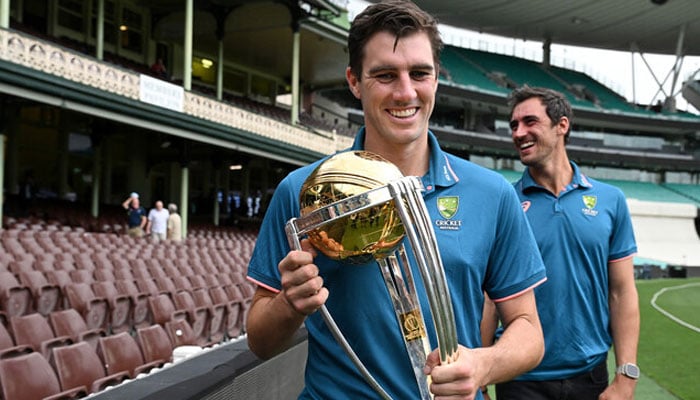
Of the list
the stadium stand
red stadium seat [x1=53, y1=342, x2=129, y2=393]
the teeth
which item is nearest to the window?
the stadium stand

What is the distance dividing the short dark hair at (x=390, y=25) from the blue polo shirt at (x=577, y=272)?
176 cm

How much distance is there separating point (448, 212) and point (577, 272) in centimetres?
172

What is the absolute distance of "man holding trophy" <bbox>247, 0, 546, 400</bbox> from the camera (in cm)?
132

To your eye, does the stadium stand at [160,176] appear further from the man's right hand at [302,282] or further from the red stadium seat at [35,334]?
the man's right hand at [302,282]

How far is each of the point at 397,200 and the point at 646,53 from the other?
71058 millimetres

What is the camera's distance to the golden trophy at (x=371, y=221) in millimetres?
1273

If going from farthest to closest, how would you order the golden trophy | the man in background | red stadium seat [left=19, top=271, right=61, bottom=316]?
the man in background
red stadium seat [left=19, top=271, right=61, bottom=316]
the golden trophy

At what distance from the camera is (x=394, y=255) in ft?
4.96

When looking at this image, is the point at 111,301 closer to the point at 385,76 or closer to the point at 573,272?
the point at 573,272

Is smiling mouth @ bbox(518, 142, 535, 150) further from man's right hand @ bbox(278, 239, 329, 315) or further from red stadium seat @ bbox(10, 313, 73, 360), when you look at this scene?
red stadium seat @ bbox(10, 313, 73, 360)

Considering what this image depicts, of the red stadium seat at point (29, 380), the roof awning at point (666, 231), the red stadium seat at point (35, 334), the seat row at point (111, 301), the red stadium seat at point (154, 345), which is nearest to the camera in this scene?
the red stadium seat at point (29, 380)

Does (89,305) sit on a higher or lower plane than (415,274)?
lower

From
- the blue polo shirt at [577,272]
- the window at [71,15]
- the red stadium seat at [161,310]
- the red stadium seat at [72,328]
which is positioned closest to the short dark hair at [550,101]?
the blue polo shirt at [577,272]

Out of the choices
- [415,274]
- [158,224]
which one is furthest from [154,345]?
[158,224]
